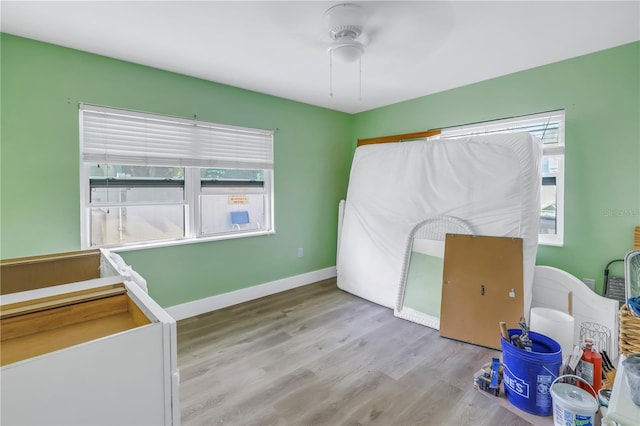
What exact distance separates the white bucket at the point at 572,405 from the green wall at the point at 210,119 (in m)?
1.40

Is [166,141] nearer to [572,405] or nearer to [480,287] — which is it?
[480,287]

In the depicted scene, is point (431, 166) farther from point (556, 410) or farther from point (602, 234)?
point (556, 410)

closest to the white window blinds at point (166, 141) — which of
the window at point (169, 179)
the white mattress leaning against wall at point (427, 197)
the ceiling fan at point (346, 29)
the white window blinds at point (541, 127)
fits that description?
the window at point (169, 179)

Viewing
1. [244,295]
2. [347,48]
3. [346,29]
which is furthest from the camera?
[244,295]

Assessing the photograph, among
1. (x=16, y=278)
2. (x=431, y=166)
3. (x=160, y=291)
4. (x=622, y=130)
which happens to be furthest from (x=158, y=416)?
(x=622, y=130)

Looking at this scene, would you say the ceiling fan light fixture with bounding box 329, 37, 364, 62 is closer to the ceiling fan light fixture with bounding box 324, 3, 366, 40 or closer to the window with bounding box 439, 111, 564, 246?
the ceiling fan light fixture with bounding box 324, 3, 366, 40

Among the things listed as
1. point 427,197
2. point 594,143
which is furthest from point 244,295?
point 594,143

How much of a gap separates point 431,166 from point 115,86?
3090 mm

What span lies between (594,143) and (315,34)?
8.16 ft

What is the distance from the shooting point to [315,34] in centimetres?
228

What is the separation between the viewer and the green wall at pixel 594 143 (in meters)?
2.41

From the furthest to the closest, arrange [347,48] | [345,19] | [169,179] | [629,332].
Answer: [169,179] < [347,48] < [345,19] < [629,332]

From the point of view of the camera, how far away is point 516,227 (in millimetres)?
2627

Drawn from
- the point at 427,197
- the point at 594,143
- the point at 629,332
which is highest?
the point at 594,143
